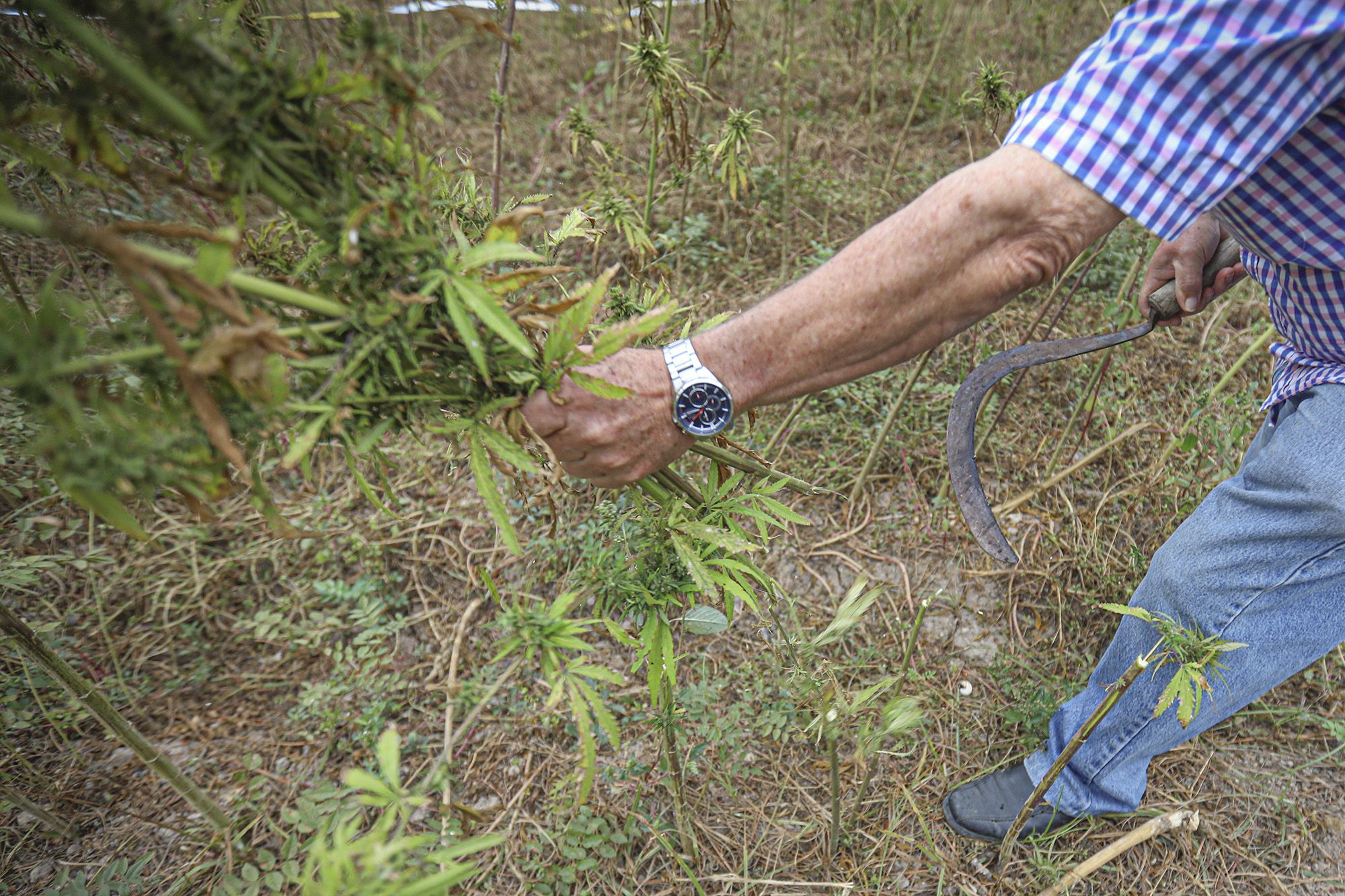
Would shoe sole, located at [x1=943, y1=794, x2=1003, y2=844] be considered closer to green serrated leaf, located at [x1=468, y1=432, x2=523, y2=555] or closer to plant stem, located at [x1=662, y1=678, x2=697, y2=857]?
plant stem, located at [x1=662, y1=678, x2=697, y2=857]

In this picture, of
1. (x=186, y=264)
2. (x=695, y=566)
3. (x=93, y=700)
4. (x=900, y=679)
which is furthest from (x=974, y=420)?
(x=93, y=700)

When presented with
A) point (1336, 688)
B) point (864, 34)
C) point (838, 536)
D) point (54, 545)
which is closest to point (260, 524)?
point (54, 545)

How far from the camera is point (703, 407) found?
1.10 meters

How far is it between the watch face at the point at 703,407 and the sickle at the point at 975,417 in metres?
0.52

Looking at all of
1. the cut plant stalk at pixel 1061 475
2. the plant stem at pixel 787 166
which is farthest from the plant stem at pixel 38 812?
the plant stem at pixel 787 166

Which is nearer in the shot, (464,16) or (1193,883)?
(464,16)

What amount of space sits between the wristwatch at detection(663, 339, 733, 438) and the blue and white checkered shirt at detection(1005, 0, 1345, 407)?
21.3 inches

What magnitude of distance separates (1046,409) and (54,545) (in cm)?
322

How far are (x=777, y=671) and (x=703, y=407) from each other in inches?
36.0

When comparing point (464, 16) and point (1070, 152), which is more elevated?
point (464, 16)

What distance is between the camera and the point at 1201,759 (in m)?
1.88

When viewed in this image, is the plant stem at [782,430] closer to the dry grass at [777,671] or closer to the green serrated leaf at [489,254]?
the dry grass at [777,671]

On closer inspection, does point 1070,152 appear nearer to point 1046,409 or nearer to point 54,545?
point 1046,409

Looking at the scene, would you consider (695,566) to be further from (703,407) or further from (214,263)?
(214,263)
